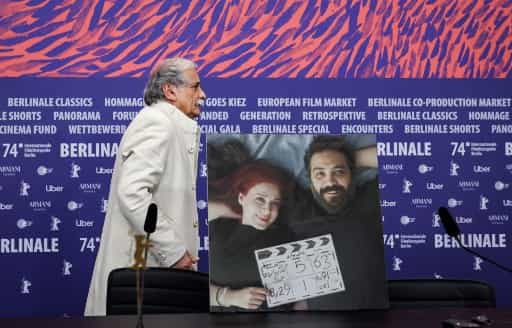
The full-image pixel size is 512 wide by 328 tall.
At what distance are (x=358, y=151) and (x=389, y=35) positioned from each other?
304 centimetres

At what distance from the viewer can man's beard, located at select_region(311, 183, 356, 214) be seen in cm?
185

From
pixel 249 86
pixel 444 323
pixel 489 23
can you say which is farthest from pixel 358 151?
pixel 489 23

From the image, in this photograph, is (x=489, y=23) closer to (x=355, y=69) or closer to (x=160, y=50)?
(x=355, y=69)

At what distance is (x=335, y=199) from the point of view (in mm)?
1861

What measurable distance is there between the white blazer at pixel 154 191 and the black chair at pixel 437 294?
1.27 meters

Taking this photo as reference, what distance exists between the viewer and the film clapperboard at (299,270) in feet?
5.88

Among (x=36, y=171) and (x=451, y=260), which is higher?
(x=36, y=171)

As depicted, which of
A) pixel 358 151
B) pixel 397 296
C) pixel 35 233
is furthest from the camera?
pixel 35 233

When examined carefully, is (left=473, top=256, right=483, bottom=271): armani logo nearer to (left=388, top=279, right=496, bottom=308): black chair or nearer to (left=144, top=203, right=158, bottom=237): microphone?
(left=388, top=279, right=496, bottom=308): black chair

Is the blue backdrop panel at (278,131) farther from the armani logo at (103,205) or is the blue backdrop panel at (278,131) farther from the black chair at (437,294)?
the black chair at (437,294)

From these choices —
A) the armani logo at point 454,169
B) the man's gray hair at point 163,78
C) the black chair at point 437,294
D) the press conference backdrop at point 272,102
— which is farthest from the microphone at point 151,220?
the armani logo at point 454,169

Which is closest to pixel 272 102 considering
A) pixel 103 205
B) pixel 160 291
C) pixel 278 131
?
pixel 278 131

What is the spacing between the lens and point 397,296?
2342mm

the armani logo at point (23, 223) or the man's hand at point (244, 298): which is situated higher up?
the armani logo at point (23, 223)
